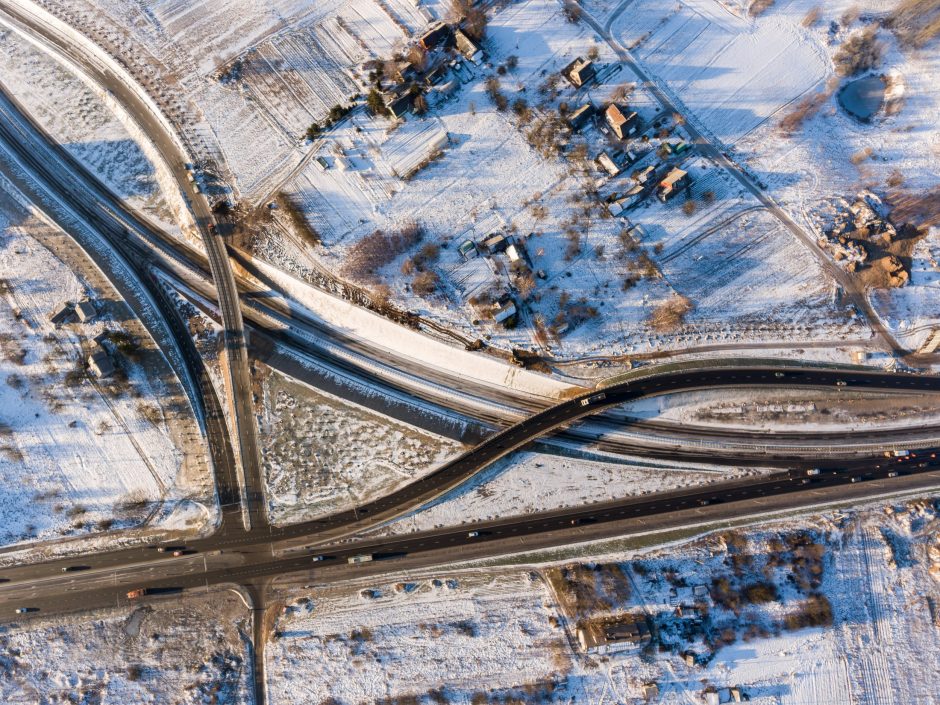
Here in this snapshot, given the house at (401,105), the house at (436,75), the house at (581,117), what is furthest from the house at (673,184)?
the house at (401,105)

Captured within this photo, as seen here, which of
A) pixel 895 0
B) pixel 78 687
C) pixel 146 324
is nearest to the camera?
pixel 78 687

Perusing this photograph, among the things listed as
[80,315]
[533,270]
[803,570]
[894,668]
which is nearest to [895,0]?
[533,270]

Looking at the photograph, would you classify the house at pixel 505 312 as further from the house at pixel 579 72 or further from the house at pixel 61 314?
the house at pixel 61 314

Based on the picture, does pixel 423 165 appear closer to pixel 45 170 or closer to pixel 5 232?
pixel 45 170

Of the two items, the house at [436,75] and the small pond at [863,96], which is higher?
the house at [436,75]

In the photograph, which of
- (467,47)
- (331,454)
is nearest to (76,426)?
(331,454)

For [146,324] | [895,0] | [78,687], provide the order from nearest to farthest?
[78,687] → [146,324] → [895,0]
